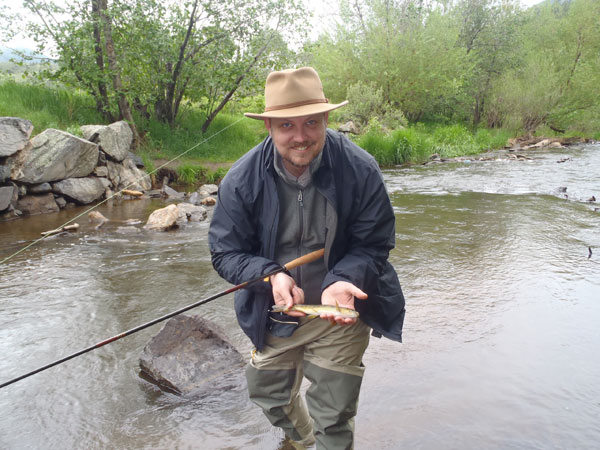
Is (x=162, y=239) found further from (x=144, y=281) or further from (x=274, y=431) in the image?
(x=274, y=431)

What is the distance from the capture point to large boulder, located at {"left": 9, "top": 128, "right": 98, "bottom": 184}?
9.52m

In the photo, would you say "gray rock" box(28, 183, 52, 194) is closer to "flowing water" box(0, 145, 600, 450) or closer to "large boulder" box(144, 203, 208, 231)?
"flowing water" box(0, 145, 600, 450)

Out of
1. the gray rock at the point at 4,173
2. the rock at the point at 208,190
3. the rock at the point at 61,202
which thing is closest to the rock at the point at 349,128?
the rock at the point at 208,190

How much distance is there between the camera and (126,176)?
39.4 ft

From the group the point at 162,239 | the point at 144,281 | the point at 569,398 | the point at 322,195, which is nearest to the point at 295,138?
the point at 322,195

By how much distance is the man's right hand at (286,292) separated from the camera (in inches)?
85.7

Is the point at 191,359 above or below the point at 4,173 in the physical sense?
below

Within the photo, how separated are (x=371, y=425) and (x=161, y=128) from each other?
13803 mm

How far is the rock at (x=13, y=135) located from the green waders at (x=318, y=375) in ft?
28.6

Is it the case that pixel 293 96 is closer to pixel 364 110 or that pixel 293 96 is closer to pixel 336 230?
pixel 336 230

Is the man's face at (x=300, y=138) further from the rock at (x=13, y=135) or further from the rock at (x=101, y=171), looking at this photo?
the rock at (x=101, y=171)

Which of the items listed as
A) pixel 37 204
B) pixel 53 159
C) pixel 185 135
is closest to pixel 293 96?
pixel 37 204

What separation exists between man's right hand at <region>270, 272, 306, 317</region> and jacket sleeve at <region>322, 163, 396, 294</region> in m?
0.15

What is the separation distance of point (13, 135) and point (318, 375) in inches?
365
